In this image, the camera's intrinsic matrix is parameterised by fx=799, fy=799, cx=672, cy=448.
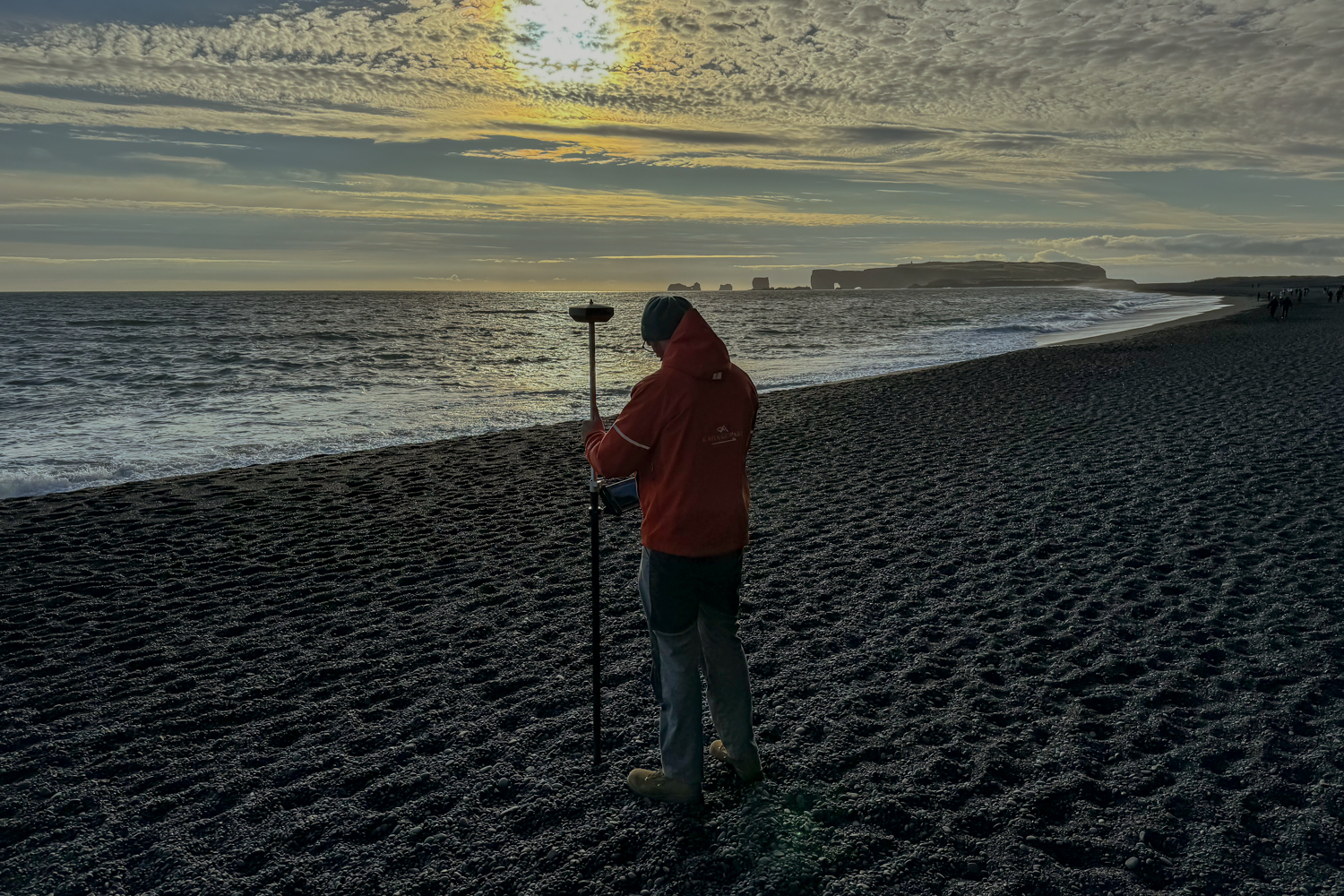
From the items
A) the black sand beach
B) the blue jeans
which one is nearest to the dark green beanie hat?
the blue jeans

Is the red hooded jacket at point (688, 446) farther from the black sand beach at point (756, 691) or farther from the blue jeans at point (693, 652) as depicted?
the black sand beach at point (756, 691)

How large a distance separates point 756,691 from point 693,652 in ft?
4.85

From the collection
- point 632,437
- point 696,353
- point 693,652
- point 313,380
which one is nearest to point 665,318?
point 696,353

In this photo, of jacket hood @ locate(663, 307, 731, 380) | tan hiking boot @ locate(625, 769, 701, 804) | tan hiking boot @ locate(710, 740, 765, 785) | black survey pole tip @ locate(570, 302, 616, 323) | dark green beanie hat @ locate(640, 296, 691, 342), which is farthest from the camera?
tan hiking boot @ locate(710, 740, 765, 785)

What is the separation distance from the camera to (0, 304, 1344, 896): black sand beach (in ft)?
10.8

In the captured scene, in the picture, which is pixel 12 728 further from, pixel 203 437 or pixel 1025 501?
pixel 203 437

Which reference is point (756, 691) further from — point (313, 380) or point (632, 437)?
point (313, 380)

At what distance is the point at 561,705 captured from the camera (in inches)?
181

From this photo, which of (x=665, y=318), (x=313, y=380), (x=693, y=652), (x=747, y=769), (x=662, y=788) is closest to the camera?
(x=665, y=318)

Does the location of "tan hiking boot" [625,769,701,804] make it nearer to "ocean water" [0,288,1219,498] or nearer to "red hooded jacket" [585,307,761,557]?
"red hooded jacket" [585,307,761,557]

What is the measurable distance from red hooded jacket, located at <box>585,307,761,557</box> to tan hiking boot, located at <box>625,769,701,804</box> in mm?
1120

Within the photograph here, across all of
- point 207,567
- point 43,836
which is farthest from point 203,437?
point 43,836

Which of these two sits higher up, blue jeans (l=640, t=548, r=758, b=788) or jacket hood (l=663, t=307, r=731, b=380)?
jacket hood (l=663, t=307, r=731, b=380)

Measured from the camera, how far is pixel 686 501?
10.4 feet
